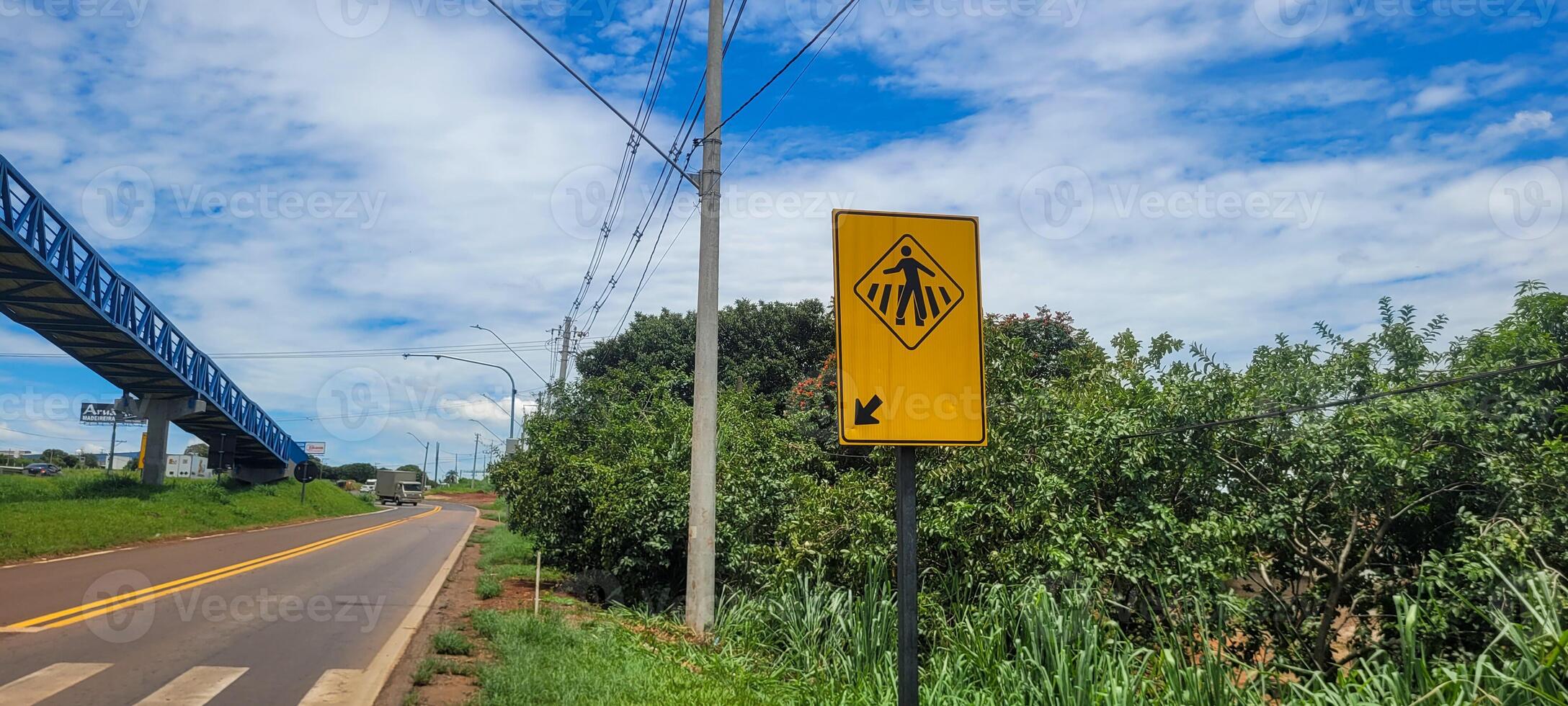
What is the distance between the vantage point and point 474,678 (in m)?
8.52

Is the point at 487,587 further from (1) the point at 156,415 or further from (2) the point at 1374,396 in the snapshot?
(1) the point at 156,415

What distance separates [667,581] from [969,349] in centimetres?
1177

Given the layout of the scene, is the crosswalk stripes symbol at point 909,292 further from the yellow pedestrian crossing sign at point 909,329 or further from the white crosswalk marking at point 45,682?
the white crosswalk marking at point 45,682

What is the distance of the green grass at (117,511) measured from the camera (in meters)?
19.7

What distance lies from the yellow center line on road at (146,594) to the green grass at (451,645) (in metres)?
4.26

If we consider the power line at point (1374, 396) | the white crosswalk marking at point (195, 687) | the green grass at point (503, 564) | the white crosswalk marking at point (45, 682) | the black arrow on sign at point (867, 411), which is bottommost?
the green grass at point (503, 564)

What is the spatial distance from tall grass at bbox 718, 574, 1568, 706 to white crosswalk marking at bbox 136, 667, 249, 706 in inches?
175

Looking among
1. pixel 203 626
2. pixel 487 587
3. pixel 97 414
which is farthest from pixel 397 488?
pixel 203 626

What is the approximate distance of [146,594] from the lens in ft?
43.8

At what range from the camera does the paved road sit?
7.94 meters

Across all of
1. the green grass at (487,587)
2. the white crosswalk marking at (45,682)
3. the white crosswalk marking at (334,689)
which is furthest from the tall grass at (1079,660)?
the green grass at (487,587)

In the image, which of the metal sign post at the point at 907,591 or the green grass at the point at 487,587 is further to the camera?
the green grass at the point at 487,587

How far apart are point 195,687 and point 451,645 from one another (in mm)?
2309

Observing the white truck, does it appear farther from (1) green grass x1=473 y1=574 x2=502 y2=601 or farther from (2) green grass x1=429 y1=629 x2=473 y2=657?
(2) green grass x1=429 y1=629 x2=473 y2=657
